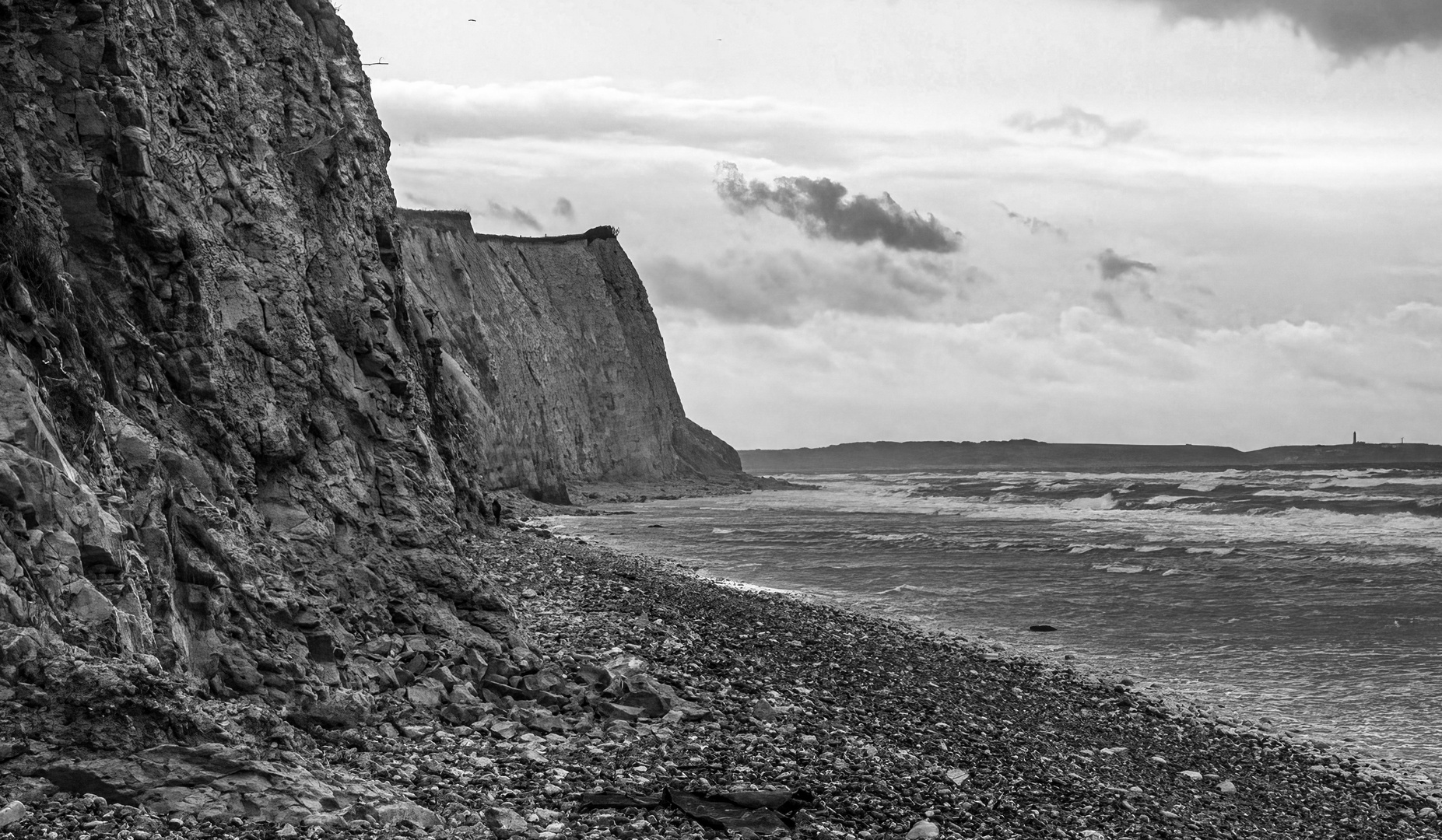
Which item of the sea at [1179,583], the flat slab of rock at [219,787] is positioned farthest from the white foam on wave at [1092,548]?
the flat slab of rock at [219,787]

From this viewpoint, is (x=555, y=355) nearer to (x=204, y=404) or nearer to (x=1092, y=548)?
(x=1092, y=548)

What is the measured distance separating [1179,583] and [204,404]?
22139 mm

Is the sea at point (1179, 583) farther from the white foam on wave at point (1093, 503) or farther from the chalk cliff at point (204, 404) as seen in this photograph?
the chalk cliff at point (204, 404)

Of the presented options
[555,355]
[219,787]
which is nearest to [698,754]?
[219,787]

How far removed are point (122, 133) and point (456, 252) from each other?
56881 millimetres

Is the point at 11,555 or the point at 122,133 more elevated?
the point at 122,133

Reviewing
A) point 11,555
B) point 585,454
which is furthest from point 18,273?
point 585,454

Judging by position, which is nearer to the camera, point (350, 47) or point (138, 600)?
point (138, 600)

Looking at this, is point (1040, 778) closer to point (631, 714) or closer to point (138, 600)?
point (631, 714)

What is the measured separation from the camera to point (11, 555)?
5.95 meters

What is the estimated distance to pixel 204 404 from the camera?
31.0 feet

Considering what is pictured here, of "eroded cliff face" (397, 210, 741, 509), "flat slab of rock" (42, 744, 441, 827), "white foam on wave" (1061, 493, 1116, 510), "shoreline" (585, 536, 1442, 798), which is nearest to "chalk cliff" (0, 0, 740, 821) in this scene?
"flat slab of rock" (42, 744, 441, 827)

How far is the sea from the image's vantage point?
1450 cm

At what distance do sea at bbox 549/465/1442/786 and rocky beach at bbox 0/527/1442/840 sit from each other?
1.87m
